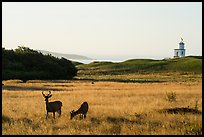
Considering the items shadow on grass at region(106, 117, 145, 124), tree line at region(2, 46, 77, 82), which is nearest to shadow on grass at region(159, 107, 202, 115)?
shadow on grass at region(106, 117, 145, 124)

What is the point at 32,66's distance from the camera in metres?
66.9

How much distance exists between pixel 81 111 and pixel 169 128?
393 cm

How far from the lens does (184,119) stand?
567 inches

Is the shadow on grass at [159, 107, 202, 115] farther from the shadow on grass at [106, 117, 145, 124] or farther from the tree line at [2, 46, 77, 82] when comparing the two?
the tree line at [2, 46, 77, 82]

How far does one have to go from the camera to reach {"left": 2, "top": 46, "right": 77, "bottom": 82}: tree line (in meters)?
60.2

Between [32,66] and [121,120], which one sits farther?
[32,66]

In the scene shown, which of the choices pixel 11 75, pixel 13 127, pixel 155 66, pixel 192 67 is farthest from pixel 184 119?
pixel 155 66

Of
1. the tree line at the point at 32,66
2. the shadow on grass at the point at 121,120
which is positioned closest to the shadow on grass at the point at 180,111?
the shadow on grass at the point at 121,120

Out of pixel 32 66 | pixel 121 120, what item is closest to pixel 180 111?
pixel 121 120

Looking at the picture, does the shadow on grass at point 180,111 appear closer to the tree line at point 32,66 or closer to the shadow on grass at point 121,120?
the shadow on grass at point 121,120

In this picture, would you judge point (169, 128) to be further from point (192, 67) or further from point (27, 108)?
point (192, 67)

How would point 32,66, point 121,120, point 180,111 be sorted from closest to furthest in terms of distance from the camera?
point 121,120 → point 180,111 → point 32,66

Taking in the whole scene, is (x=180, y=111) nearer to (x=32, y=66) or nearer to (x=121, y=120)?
(x=121, y=120)

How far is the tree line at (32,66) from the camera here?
2372 inches
